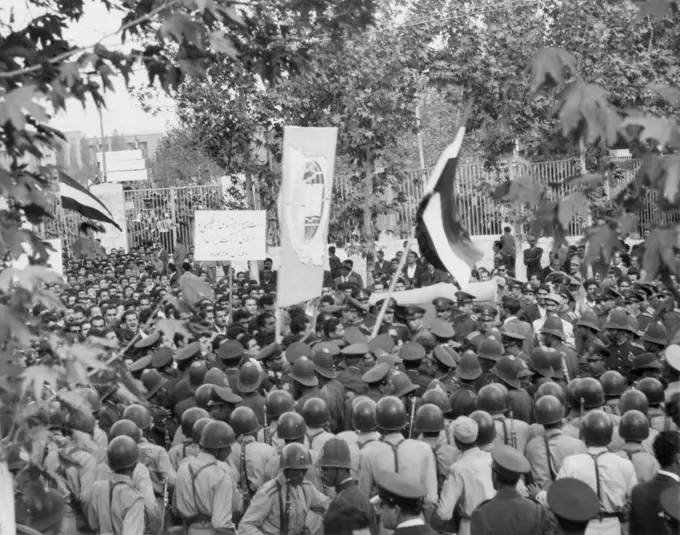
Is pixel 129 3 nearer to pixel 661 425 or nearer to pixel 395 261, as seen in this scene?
pixel 661 425

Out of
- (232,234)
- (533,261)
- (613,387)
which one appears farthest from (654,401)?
(533,261)

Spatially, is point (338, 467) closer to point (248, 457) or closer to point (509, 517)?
point (248, 457)

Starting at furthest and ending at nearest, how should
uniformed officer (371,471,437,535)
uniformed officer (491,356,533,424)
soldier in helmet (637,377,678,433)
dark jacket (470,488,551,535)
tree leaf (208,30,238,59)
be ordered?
uniformed officer (491,356,533,424)
soldier in helmet (637,377,678,433)
dark jacket (470,488,551,535)
uniformed officer (371,471,437,535)
tree leaf (208,30,238,59)

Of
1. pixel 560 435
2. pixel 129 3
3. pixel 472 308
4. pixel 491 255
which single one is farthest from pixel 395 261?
pixel 129 3

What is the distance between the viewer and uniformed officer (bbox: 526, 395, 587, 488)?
8305 mm

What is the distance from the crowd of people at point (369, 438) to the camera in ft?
20.3

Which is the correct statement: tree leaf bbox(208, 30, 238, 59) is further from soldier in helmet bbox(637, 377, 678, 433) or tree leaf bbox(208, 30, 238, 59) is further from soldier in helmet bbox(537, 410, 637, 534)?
soldier in helmet bbox(637, 377, 678, 433)

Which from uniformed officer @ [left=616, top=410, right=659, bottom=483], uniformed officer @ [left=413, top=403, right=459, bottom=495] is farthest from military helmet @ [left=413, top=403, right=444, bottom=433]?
uniformed officer @ [left=616, top=410, right=659, bottom=483]

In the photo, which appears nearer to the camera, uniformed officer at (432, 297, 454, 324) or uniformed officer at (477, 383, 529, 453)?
uniformed officer at (477, 383, 529, 453)

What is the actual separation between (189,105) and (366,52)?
12.9 feet

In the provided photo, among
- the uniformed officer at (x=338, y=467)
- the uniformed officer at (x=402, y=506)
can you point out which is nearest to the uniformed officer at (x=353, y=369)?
the uniformed officer at (x=338, y=467)

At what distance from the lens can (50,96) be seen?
4809mm

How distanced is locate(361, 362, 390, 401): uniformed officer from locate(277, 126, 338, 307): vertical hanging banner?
1977 millimetres

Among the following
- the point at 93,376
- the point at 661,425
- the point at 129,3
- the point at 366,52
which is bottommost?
the point at 661,425
